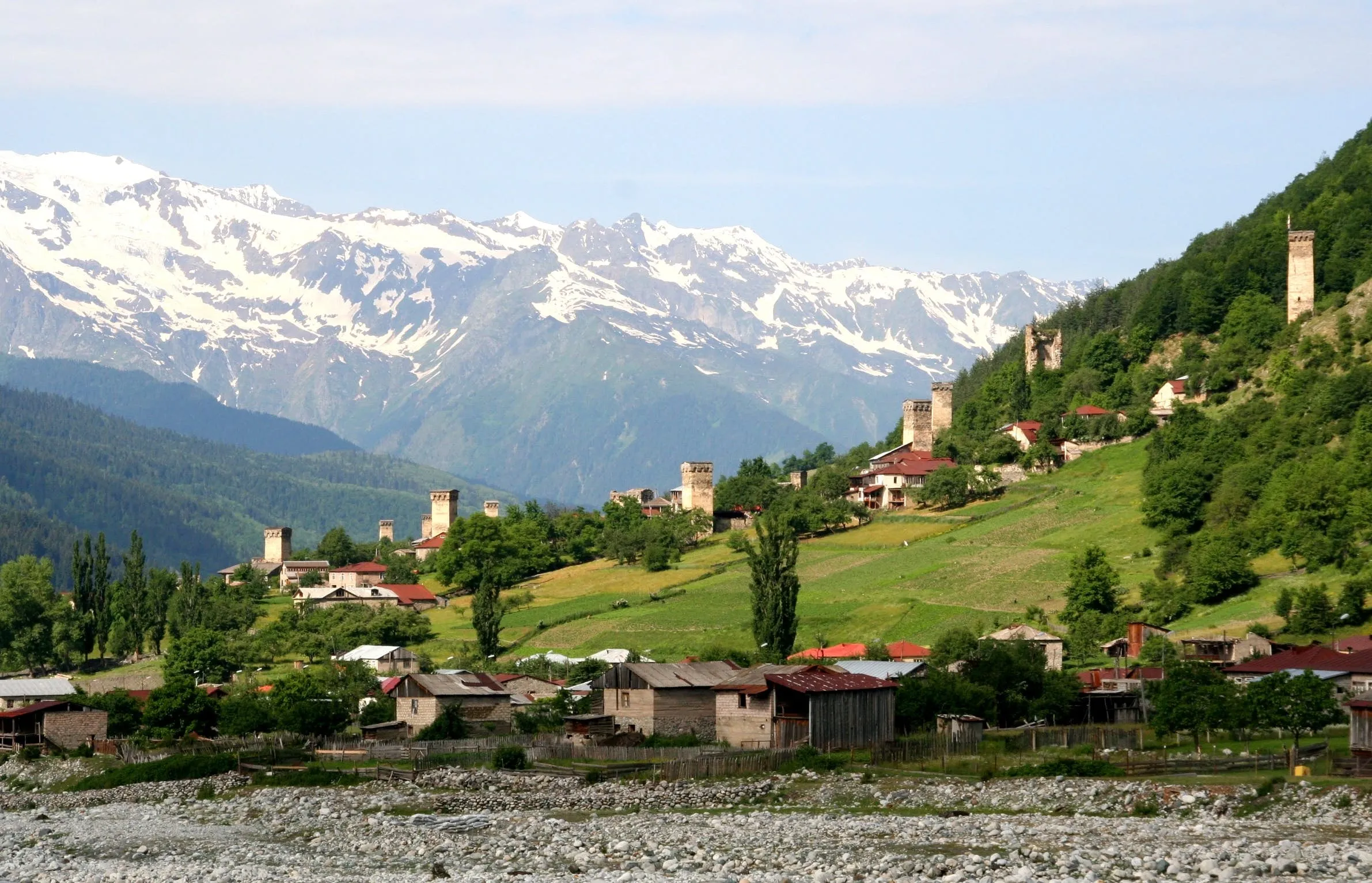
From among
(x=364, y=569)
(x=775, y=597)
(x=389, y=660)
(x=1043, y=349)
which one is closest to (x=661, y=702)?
(x=775, y=597)

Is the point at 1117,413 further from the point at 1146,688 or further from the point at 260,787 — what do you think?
the point at 260,787

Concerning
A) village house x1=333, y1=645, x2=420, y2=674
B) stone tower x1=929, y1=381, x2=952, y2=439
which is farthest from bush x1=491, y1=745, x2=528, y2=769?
stone tower x1=929, y1=381, x2=952, y2=439

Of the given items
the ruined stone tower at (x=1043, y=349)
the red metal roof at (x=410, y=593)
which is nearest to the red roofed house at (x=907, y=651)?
the red metal roof at (x=410, y=593)

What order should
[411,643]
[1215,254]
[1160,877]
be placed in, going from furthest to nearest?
[1215,254] → [411,643] → [1160,877]

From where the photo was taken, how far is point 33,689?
10331 cm

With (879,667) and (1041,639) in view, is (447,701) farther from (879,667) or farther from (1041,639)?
(1041,639)

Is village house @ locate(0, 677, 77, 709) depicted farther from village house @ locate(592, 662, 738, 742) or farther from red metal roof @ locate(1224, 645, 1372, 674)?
red metal roof @ locate(1224, 645, 1372, 674)

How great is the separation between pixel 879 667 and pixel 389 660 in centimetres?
4253

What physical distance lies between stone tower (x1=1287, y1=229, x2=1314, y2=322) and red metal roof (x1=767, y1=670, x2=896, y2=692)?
8952 cm

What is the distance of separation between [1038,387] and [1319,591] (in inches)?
3312

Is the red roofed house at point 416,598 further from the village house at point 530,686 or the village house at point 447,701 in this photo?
the village house at point 447,701

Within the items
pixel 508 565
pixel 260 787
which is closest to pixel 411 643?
pixel 508 565

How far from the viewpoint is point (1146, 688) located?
268ft

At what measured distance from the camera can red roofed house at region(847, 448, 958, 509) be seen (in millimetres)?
157750
